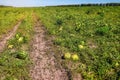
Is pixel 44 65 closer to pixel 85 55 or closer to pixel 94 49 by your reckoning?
pixel 85 55

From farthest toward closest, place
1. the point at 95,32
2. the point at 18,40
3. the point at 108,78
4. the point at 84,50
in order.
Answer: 1. the point at 95,32
2. the point at 18,40
3. the point at 84,50
4. the point at 108,78

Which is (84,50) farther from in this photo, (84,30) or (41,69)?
(84,30)

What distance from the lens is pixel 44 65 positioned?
11.5 metres

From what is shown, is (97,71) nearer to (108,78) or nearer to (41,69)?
(108,78)

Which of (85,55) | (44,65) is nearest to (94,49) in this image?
(85,55)

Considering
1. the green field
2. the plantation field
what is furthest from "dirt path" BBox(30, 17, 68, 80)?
the plantation field

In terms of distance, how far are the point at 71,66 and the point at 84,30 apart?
22.0 ft

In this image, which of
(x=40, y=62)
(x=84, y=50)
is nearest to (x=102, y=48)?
(x=84, y=50)

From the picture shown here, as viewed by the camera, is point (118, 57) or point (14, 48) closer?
point (118, 57)

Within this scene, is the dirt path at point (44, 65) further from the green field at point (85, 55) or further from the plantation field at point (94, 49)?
the plantation field at point (94, 49)

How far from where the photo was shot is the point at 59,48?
13602 mm

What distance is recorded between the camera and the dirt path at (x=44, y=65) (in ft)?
34.1

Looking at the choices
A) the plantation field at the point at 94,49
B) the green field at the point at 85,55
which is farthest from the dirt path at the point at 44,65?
the plantation field at the point at 94,49

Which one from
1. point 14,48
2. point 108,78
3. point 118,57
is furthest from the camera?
point 14,48
